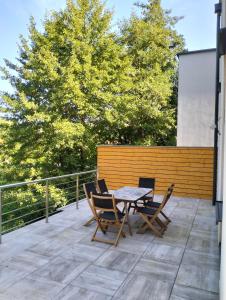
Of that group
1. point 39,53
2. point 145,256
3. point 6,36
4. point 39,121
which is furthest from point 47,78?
point 145,256

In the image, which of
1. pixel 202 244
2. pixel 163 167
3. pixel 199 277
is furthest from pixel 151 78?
pixel 199 277

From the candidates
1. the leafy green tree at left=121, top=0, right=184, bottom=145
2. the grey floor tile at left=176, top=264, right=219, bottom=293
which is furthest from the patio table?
the leafy green tree at left=121, top=0, right=184, bottom=145

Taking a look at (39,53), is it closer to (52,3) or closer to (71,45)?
(71,45)

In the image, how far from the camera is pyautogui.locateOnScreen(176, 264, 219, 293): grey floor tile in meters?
2.75

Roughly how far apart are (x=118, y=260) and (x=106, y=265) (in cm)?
21

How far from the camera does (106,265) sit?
316cm

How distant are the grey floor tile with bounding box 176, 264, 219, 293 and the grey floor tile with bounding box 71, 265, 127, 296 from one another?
2.21 ft

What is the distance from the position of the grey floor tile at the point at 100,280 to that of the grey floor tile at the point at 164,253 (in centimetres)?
66

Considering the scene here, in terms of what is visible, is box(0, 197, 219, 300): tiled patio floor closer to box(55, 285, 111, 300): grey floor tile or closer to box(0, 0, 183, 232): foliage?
box(55, 285, 111, 300): grey floor tile

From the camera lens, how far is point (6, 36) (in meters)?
10.9

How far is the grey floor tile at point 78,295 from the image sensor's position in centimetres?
249

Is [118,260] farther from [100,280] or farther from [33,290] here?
[33,290]

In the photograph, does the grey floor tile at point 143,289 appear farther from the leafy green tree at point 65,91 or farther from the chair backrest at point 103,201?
the leafy green tree at point 65,91

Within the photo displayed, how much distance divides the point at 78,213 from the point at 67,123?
5.10 m
